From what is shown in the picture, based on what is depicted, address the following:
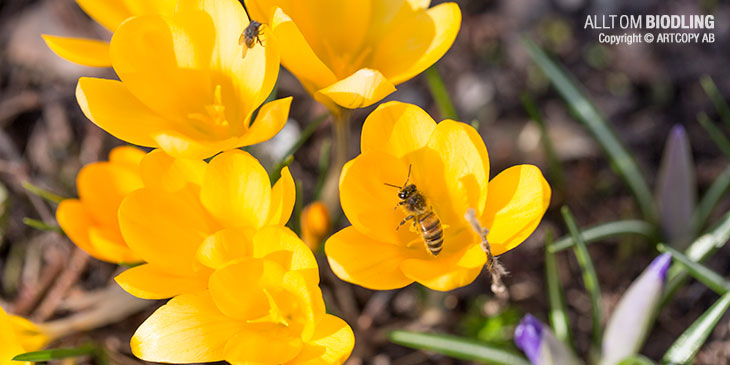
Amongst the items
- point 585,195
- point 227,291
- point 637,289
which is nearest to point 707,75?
point 585,195

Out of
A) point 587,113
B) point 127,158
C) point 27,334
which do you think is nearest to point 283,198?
point 127,158

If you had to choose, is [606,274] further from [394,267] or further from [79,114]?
[79,114]

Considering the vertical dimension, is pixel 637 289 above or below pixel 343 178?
below

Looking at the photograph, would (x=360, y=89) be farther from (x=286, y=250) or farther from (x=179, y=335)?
(x=179, y=335)

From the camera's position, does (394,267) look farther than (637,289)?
No

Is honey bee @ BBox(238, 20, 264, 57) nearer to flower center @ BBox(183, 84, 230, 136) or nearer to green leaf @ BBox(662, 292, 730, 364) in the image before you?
flower center @ BBox(183, 84, 230, 136)
